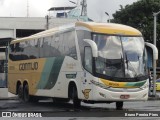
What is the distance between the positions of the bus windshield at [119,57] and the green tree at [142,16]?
3984 centimetres

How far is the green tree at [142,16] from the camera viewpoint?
6039cm

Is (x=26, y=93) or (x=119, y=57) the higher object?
(x=119, y=57)

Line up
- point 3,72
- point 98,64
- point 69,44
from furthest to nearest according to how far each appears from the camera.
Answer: point 3,72, point 69,44, point 98,64

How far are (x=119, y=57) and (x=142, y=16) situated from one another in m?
43.8

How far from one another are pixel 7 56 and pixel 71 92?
10.3 metres

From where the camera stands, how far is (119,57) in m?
19.7

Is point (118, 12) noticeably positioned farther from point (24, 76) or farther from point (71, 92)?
point (71, 92)

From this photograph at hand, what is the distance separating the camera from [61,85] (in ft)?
72.2

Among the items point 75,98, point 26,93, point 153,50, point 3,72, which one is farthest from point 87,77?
point 3,72

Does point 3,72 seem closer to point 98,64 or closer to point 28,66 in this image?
point 28,66

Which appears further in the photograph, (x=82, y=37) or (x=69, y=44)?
(x=69, y=44)

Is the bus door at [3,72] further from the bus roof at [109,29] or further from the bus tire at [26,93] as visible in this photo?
the bus roof at [109,29]

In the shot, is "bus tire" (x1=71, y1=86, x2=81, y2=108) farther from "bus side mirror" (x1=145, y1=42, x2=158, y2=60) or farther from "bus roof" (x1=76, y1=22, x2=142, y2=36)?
"bus side mirror" (x1=145, y1=42, x2=158, y2=60)

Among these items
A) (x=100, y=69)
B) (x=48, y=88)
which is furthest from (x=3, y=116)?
(x=48, y=88)
